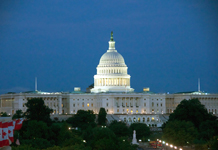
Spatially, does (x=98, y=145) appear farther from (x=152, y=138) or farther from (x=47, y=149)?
(x=152, y=138)

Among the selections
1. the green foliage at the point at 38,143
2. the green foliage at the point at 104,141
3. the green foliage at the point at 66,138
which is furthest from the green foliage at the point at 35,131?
the green foliage at the point at 104,141

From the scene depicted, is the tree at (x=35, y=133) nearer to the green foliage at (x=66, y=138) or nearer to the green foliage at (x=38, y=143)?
the green foliage at (x=38, y=143)

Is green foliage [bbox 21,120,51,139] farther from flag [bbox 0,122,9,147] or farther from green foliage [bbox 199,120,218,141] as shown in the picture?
flag [bbox 0,122,9,147]

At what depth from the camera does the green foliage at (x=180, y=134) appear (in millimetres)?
142250

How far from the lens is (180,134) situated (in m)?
143

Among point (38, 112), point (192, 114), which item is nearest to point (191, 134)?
point (192, 114)

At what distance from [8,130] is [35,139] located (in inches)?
1134

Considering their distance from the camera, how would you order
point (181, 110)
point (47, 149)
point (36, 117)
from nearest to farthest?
point (47, 149)
point (36, 117)
point (181, 110)

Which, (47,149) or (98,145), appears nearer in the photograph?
(47,149)

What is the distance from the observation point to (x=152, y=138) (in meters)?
164

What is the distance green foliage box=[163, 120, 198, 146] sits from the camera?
142250 mm

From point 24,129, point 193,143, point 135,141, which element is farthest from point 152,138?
point 24,129

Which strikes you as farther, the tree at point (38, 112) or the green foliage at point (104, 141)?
the tree at point (38, 112)

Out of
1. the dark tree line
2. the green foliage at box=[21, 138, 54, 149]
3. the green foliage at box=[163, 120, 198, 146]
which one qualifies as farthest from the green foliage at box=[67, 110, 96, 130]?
the green foliage at box=[21, 138, 54, 149]
